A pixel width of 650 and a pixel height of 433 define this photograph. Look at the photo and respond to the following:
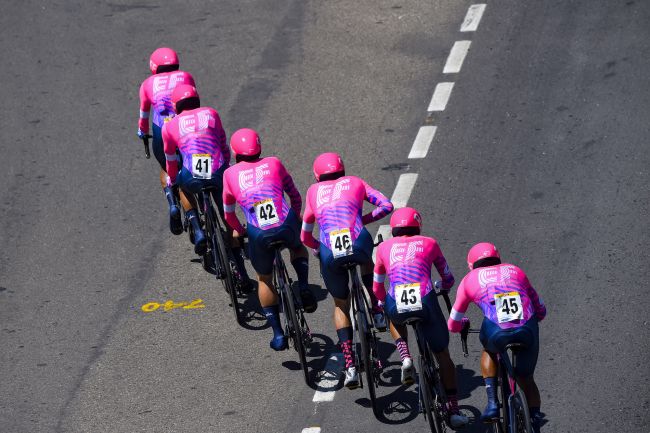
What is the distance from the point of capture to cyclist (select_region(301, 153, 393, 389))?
11828 mm

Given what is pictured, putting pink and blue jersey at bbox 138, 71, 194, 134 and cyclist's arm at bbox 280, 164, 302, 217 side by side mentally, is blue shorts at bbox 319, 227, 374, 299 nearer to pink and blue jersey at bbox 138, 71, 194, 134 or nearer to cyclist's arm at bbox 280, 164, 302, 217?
cyclist's arm at bbox 280, 164, 302, 217

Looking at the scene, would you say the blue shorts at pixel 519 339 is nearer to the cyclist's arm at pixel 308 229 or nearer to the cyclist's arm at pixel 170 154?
the cyclist's arm at pixel 308 229

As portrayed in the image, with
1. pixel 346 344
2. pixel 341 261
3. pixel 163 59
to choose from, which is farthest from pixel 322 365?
pixel 163 59

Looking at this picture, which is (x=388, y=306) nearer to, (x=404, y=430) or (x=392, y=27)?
(x=404, y=430)

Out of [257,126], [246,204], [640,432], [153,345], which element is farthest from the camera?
[257,126]

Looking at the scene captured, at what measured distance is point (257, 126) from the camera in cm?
1709

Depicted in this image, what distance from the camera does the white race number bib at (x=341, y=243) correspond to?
38.7ft

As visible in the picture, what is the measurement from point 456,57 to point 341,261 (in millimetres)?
6922

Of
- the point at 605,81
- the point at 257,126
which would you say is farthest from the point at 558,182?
the point at 257,126

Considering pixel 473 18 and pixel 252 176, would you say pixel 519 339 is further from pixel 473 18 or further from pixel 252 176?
pixel 473 18

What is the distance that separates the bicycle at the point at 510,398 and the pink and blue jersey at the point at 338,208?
1562mm

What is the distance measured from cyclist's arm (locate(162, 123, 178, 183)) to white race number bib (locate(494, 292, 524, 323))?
4530 mm

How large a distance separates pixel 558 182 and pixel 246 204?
4.60 meters

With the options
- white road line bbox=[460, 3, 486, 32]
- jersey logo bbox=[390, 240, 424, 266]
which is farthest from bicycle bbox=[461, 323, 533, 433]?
white road line bbox=[460, 3, 486, 32]
